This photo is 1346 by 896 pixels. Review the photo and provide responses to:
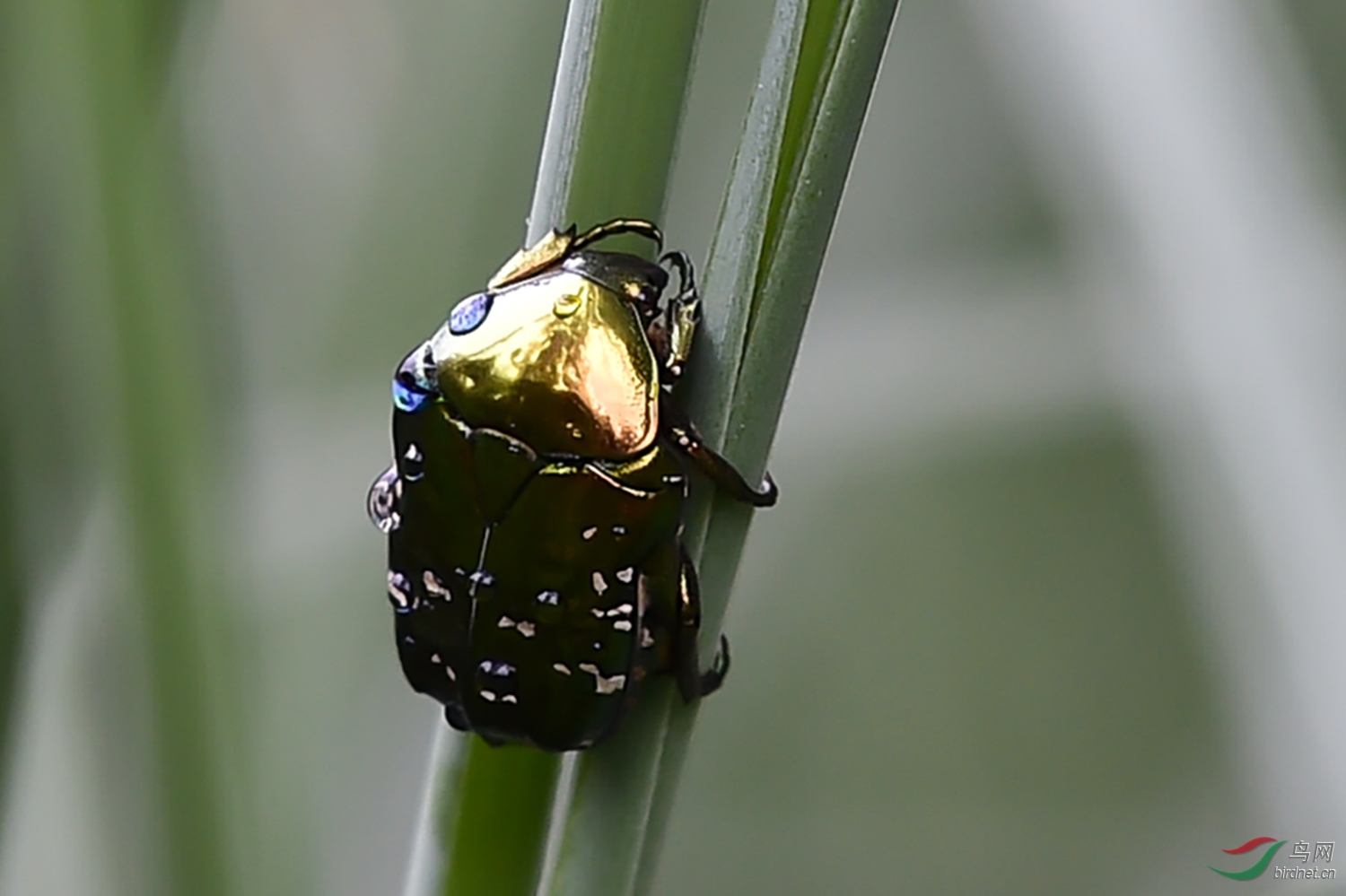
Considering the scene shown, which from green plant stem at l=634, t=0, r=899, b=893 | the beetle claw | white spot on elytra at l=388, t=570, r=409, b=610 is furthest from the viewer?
white spot on elytra at l=388, t=570, r=409, b=610

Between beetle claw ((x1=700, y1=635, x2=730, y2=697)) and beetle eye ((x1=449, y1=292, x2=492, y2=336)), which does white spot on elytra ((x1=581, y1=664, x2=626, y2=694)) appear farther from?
beetle eye ((x1=449, y1=292, x2=492, y2=336))

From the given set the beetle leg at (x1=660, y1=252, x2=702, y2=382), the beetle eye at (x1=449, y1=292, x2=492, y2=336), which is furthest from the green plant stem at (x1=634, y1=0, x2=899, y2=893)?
the beetle eye at (x1=449, y1=292, x2=492, y2=336)

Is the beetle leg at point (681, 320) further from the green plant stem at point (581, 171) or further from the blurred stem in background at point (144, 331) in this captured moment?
the blurred stem in background at point (144, 331)

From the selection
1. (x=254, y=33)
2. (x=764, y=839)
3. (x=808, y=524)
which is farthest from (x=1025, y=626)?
(x=254, y=33)

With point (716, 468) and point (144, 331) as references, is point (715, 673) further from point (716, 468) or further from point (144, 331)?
point (144, 331)

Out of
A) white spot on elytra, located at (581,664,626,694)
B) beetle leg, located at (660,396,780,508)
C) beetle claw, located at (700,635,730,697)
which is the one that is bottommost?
white spot on elytra, located at (581,664,626,694)

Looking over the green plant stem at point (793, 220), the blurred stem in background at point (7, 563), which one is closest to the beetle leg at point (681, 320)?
the green plant stem at point (793, 220)

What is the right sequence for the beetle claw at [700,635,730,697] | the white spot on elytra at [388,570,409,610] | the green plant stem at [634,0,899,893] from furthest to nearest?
the white spot on elytra at [388,570,409,610] < the beetle claw at [700,635,730,697] < the green plant stem at [634,0,899,893]

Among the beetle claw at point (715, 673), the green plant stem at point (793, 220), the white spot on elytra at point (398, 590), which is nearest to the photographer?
the green plant stem at point (793, 220)
